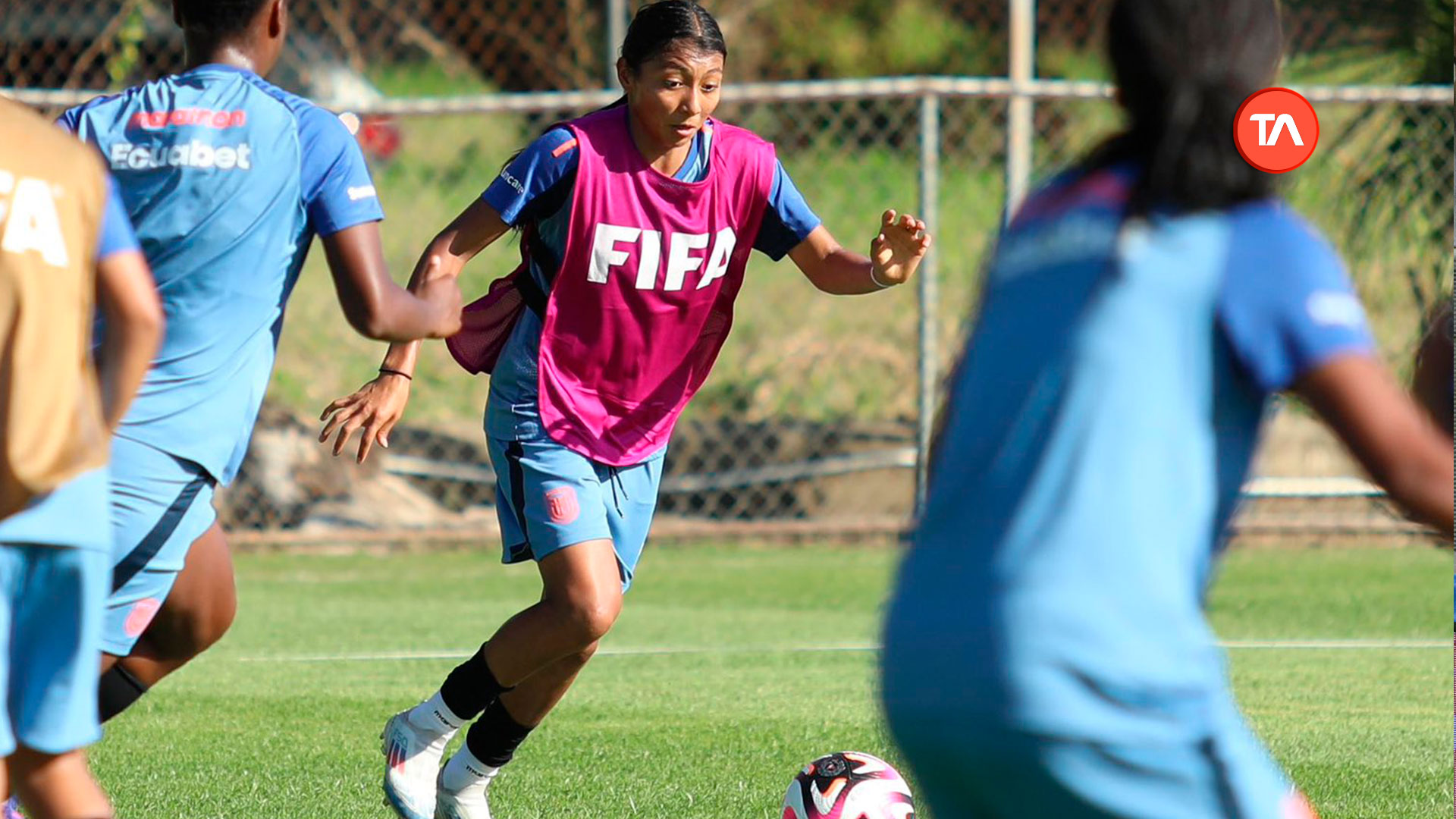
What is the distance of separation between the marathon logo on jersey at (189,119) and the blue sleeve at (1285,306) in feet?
7.37

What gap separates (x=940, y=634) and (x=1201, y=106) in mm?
710

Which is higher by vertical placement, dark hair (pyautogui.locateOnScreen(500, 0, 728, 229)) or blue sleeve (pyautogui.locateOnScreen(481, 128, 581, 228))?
dark hair (pyautogui.locateOnScreen(500, 0, 728, 229))

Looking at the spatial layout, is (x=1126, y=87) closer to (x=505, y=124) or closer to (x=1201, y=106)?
(x=1201, y=106)

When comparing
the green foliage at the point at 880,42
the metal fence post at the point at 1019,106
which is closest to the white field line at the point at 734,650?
the metal fence post at the point at 1019,106

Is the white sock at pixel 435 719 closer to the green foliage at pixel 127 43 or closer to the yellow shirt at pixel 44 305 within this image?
the yellow shirt at pixel 44 305

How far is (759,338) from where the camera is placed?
498 inches

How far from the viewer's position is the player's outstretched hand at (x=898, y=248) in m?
4.98

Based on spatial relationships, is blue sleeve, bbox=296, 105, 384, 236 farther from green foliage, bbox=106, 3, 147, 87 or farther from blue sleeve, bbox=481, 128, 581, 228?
green foliage, bbox=106, 3, 147, 87

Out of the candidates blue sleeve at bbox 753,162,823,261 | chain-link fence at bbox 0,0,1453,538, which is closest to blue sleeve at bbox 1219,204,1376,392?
blue sleeve at bbox 753,162,823,261

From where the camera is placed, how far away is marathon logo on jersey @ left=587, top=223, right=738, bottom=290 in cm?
508

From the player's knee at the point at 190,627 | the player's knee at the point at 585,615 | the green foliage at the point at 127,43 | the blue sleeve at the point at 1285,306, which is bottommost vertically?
the player's knee at the point at 585,615

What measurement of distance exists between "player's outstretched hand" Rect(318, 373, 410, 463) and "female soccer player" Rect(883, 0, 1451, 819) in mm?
2622

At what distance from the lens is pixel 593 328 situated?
5133 millimetres

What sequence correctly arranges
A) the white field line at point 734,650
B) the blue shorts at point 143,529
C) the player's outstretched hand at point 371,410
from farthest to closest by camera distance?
the white field line at point 734,650 < the player's outstretched hand at point 371,410 < the blue shorts at point 143,529
